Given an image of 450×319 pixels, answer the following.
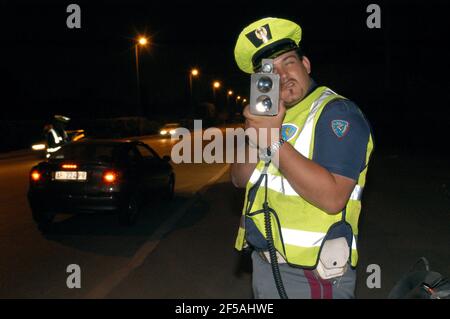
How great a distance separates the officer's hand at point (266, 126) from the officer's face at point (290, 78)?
311 millimetres

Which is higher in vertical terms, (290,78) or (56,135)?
(290,78)

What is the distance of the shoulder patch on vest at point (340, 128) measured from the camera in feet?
6.09

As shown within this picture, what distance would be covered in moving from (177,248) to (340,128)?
A: 17.3ft

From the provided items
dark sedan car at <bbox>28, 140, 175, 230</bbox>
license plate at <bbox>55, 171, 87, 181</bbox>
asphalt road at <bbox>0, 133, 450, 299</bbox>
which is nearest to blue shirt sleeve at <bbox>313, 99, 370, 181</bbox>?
asphalt road at <bbox>0, 133, 450, 299</bbox>

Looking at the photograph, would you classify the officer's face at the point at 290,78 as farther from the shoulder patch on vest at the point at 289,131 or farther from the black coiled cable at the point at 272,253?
the black coiled cable at the point at 272,253

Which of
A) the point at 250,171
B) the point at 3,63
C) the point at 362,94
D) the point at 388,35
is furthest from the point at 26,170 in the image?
the point at 3,63

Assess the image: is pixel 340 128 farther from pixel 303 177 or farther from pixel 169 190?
pixel 169 190

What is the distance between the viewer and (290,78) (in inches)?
82.1

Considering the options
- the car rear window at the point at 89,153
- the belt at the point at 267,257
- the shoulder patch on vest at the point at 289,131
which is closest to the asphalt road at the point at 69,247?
the car rear window at the point at 89,153

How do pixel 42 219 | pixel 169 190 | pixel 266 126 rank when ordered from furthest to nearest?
pixel 169 190 < pixel 42 219 < pixel 266 126

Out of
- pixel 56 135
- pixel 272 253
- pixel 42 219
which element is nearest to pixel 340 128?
pixel 272 253

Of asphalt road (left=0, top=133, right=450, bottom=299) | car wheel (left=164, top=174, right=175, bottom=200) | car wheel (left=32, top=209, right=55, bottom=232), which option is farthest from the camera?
car wheel (left=164, top=174, right=175, bottom=200)

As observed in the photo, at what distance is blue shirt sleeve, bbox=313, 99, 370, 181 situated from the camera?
6.03 ft

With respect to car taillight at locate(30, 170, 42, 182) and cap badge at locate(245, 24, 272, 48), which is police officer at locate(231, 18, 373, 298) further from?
car taillight at locate(30, 170, 42, 182)
